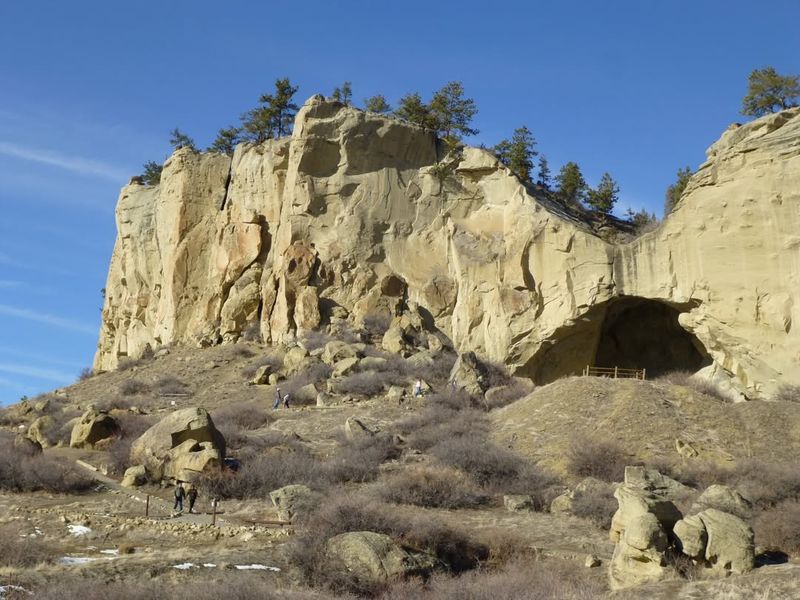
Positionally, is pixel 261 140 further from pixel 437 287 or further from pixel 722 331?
pixel 722 331

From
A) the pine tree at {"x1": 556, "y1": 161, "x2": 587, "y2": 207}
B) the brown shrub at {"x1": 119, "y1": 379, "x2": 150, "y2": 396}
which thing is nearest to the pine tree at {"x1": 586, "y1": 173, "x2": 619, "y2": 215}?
the pine tree at {"x1": 556, "y1": 161, "x2": 587, "y2": 207}

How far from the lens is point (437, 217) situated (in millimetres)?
40969

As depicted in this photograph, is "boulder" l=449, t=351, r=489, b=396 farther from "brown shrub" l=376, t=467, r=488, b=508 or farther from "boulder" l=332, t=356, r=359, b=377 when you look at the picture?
"brown shrub" l=376, t=467, r=488, b=508

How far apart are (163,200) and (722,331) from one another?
2967 cm

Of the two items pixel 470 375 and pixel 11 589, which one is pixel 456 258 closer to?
pixel 470 375

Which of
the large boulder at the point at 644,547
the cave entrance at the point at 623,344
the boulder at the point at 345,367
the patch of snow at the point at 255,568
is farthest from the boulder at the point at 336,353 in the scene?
the large boulder at the point at 644,547

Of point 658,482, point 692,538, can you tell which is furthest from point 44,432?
point 692,538

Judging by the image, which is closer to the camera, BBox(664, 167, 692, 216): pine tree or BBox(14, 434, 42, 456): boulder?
BBox(14, 434, 42, 456): boulder

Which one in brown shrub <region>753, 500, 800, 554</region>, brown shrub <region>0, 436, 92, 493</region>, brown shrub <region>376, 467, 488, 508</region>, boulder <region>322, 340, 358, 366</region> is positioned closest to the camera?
brown shrub <region>753, 500, 800, 554</region>

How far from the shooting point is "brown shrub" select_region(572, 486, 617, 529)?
675 inches

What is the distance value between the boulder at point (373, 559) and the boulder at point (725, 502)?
5.37 m

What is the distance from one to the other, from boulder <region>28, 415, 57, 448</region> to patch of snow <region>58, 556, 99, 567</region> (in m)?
14.3

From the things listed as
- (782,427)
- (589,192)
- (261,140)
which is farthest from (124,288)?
(782,427)

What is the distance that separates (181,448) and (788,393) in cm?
1723
